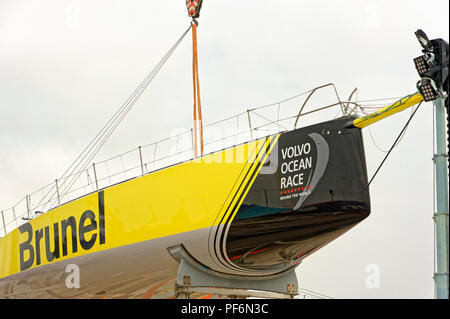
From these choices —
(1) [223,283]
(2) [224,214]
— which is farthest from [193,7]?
(1) [223,283]

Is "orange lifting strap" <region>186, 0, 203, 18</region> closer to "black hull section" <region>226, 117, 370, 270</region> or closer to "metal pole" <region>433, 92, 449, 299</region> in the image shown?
"black hull section" <region>226, 117, 370, 270</region>

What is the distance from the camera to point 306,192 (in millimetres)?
7949

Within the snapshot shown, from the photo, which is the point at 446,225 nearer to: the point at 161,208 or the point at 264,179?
the point at 264,179

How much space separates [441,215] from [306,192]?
283 centimetres

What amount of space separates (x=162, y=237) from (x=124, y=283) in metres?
1.83

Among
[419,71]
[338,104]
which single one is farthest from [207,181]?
[419,71]

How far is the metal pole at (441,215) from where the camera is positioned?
5.12m

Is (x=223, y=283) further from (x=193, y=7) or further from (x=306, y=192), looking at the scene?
(x=193, y=7)

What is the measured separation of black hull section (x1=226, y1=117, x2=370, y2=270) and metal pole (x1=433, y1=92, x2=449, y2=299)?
241cm

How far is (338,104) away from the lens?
8320mm

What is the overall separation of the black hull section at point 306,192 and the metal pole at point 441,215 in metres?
2.41
